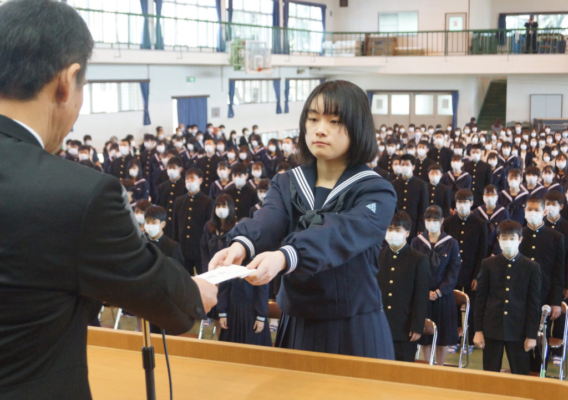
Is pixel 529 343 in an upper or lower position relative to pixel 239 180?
lower

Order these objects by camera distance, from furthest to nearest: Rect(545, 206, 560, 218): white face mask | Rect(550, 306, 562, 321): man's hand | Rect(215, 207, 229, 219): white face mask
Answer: Rect(545, 206, 560, 218): white face mask < Rect(215, 207, 229, 219): white face mask < Rect(550, 306, 562, 321): man's hand

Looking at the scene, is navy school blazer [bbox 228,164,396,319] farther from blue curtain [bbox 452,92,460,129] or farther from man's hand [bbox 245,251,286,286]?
blue curtain [bbox 452,92,460,129]

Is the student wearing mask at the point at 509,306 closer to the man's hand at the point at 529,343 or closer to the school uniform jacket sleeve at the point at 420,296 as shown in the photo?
the man's hand at the point at 529,343

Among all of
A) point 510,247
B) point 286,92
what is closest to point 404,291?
point 510,247

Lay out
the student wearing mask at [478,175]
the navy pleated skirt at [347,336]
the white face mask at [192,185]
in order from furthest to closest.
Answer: the student wearing mask at [478,175] → the white face mask at [192,185] → the navy pleated skirt at [347,336]

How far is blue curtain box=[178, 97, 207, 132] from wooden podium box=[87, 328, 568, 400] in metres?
19.2

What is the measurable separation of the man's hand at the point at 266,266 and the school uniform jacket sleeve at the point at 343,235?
33mm

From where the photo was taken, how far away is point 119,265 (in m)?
1.16

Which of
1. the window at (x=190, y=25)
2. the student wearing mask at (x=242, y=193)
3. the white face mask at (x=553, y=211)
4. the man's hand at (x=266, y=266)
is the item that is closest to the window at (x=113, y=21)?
the window at (x=190, y=25)

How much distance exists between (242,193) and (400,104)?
19.6 metres

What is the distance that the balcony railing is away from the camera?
1727 centimetres

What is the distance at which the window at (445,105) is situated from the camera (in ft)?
88.6

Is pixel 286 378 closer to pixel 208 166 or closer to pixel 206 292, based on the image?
pixel 206 292

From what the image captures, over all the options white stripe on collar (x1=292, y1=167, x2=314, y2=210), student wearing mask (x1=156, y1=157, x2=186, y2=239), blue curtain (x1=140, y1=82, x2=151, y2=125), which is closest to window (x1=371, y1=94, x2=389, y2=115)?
blue curtain (x1=140, y1=82, x2=151, y2=125)
